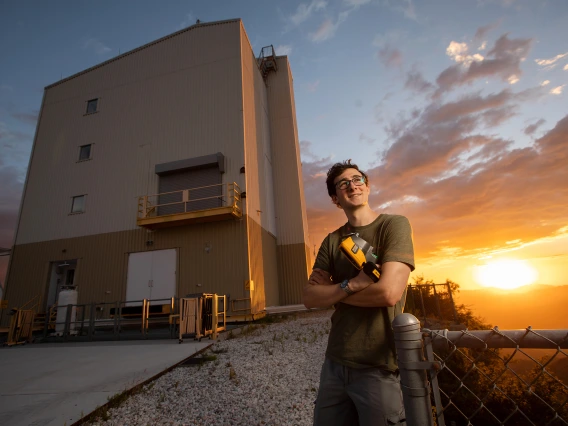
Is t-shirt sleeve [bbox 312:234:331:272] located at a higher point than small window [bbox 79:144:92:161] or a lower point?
lower

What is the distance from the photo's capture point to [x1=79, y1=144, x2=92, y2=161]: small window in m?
17.5

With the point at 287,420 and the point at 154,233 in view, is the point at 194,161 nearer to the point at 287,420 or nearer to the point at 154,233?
the point at 154,233

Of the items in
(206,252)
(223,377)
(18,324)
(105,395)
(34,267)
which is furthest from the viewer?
(34,267)

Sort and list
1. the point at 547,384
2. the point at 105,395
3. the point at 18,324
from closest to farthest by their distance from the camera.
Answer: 1. the point at 105,395
2. the point at 547,384
3. the point at 18,324

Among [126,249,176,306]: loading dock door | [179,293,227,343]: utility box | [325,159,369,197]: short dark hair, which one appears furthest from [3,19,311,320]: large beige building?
[325,159,369,197]: short dark hair

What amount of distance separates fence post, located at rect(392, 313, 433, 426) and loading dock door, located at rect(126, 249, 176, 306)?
1315 centimetres

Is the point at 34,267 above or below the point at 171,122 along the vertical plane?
below

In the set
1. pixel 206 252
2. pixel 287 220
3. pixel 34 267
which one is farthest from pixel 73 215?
pixel 287 220

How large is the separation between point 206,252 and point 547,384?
11.4 metres

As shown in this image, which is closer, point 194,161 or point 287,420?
point 287,420

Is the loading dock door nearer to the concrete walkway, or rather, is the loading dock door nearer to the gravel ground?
the concrete walkway

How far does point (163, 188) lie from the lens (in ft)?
50.6

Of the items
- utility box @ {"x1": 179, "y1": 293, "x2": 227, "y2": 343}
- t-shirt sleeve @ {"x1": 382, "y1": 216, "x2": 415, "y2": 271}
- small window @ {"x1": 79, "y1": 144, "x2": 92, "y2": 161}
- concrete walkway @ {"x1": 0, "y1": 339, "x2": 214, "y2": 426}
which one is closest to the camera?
t-shirt sleeve @ {"x1": 382, "y1": 216, "x2": 415, "y2": 271}

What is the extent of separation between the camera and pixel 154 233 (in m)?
14.4
